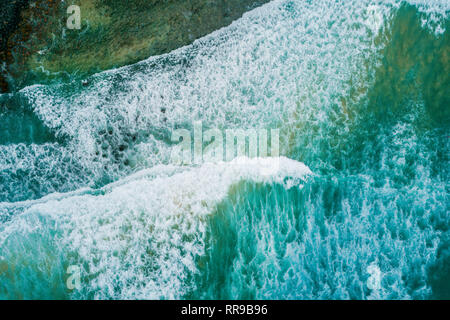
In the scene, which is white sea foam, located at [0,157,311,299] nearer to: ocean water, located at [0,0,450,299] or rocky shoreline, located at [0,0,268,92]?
ocean water, located at [0,0,450,299]

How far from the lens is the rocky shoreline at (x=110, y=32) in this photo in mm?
6211

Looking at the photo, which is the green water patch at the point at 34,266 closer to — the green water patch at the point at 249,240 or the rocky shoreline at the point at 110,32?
the green water patch at the point at 249,240

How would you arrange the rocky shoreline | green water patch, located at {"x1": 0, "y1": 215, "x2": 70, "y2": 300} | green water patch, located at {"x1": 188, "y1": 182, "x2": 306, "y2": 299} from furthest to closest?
1. the rocky shoreline
2. green water patch, located at {"x1": 0, "y1": 215, "x2": 70, "y2": 300}
3. green water patch, located at {"x1": 188, "y1": 182, "x2": 306, "y2": 299}

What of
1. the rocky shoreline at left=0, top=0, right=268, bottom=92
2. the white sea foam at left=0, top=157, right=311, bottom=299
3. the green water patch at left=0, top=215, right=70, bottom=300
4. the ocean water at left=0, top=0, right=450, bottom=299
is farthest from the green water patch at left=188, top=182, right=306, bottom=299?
the rocky shoreline at left=0, top=0, right=268, bottom=92

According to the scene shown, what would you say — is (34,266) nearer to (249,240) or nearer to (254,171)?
(249,240)

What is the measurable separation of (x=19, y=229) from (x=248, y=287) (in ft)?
10.5

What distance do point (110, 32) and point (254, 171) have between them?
3120mm

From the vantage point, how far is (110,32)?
20.5 feet

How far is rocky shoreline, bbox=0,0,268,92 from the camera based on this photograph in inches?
245

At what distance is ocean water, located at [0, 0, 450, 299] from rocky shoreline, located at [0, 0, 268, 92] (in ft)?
0.68

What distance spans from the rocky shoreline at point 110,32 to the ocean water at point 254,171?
0.21 metres

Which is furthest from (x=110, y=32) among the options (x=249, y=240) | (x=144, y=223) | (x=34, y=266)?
(x=249, y=240)

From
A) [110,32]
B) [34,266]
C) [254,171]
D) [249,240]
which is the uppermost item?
[110,32]
